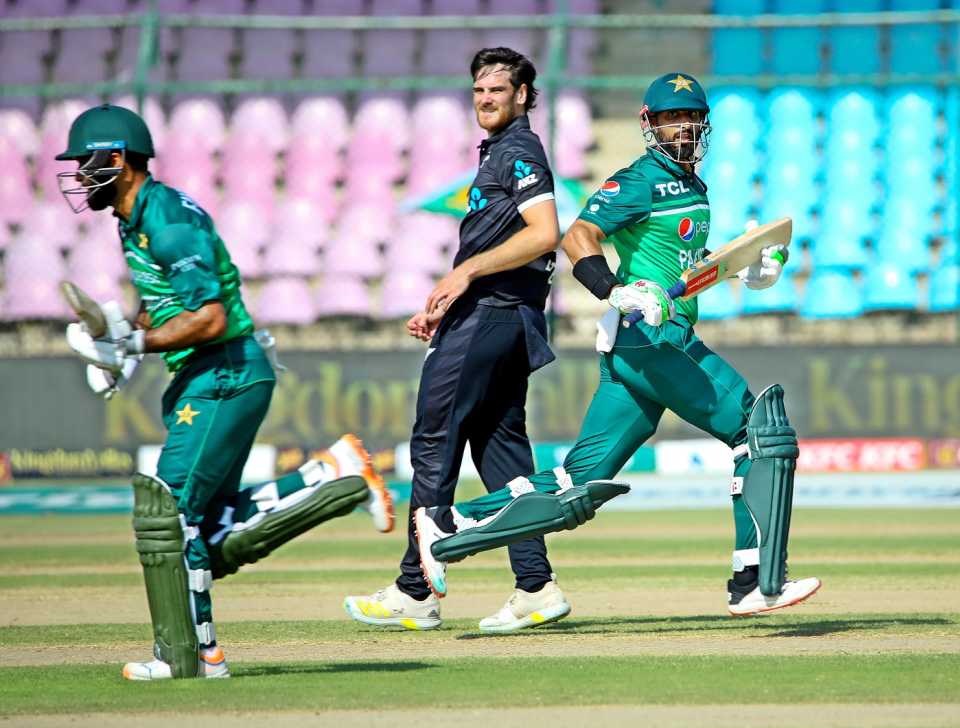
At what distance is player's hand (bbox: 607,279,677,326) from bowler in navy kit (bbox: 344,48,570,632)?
1.70 ft

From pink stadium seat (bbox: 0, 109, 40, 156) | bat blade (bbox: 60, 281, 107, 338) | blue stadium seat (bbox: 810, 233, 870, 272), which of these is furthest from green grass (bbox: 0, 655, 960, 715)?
pink stadium seat (bbox: 0, 109, 40, 156)

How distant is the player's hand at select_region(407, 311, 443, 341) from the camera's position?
6.28m

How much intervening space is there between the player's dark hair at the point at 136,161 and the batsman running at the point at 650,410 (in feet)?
5.50

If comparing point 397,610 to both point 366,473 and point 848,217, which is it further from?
point 848,217

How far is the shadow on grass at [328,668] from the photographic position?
18.0 feet

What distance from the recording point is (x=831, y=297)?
1600 centimetres

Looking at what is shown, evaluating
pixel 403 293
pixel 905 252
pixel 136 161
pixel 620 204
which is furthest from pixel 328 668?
pixel 905 252

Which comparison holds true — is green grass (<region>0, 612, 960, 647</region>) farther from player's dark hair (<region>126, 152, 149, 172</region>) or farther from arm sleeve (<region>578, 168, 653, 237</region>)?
player's dark hair (<region>126, 152, 149, 172</region>)

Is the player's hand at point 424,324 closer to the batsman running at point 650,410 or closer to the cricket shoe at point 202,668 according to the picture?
the batsman running at point 650,410

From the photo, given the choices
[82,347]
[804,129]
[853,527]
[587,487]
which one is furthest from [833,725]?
[804,129]

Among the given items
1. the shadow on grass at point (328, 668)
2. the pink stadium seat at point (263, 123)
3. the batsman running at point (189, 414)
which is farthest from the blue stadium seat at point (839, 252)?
the batsman running at point (189, 414)

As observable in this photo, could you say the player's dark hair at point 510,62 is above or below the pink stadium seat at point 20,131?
below

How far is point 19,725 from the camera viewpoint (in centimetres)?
458

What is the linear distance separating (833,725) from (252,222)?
43.4 ft
